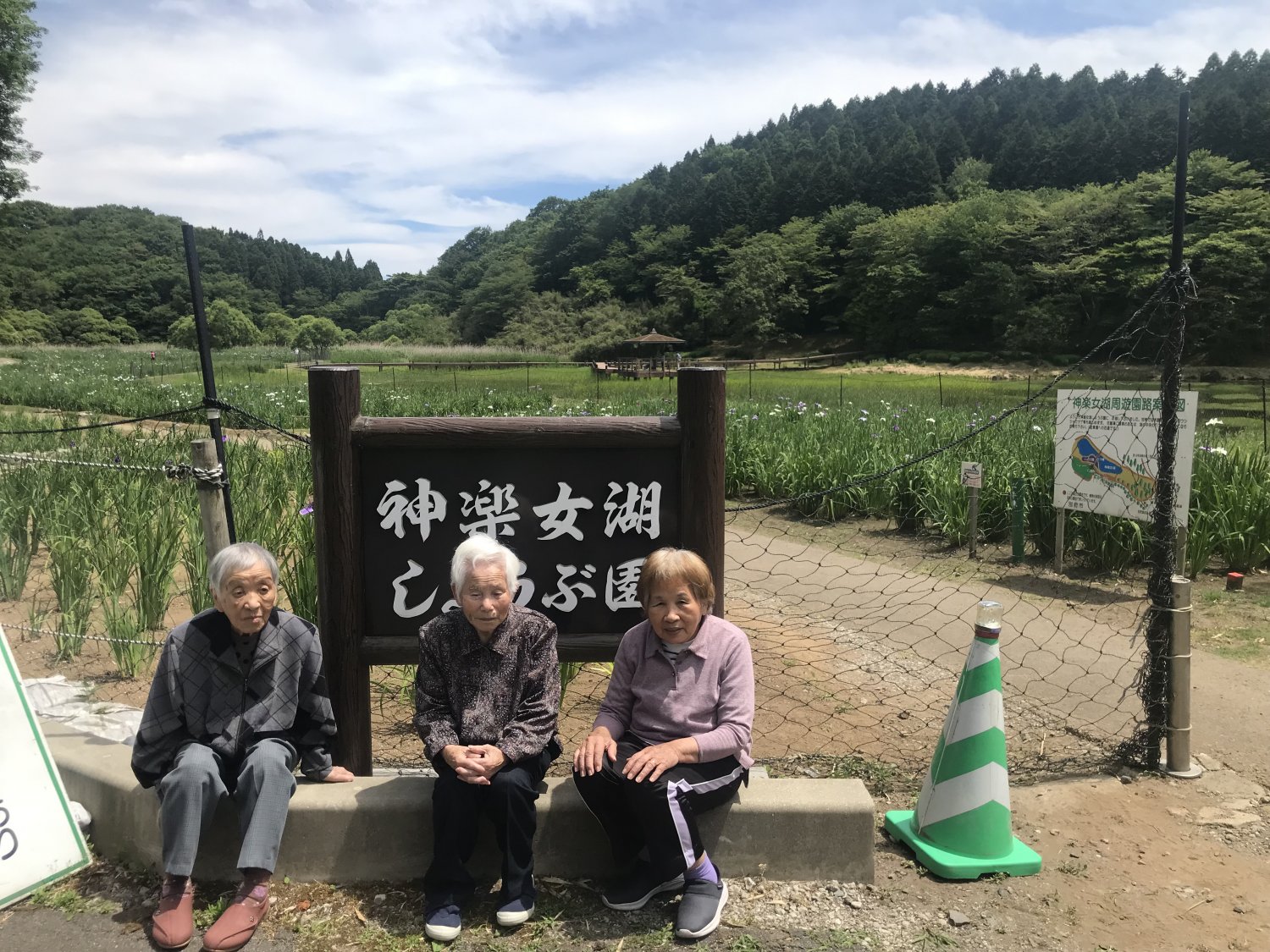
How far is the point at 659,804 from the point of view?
2080 millimetres

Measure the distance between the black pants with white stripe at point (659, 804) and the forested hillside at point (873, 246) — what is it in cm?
3848

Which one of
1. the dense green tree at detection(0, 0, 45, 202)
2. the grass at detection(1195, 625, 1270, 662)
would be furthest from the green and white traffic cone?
the dense green tree at detection(0, 0, 45, 202)

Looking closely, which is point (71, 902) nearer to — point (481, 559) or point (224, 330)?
point (481, 559)

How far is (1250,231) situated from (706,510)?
1914 inches

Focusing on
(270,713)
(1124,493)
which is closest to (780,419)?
(1124,493)

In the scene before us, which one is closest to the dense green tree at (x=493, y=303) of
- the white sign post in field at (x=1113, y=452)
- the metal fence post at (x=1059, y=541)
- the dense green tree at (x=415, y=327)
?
the dense green tree at (x=415, y=327)

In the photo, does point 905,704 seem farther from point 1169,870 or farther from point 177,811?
point 177,811

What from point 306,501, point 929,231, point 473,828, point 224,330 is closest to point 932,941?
point 473,828

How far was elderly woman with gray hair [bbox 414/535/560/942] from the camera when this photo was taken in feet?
6.89

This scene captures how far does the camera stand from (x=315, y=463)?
2549 millimetres

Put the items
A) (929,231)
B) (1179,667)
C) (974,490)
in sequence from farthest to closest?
1. (929,231)
2. (974,490)
3. (1179,667)

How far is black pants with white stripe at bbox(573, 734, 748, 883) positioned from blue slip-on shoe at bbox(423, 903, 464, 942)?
41 cm

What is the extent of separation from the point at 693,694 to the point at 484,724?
22.0 inches

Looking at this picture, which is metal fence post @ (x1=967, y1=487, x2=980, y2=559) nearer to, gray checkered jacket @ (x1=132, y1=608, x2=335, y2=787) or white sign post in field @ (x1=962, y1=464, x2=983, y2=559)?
white sign post in field @ (x1=962, y1=464, x2=983, y2=559)
